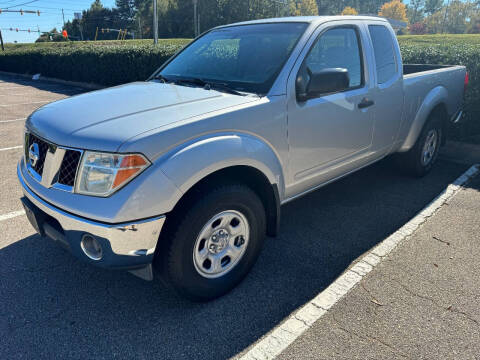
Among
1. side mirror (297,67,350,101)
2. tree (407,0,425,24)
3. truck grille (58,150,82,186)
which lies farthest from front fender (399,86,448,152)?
tree (407,0,425,24)

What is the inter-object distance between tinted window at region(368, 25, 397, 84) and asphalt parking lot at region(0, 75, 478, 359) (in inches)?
55.0

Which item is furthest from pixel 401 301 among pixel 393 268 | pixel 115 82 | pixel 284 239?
pixel 115 82

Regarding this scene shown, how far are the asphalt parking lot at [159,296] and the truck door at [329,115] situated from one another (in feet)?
2.00

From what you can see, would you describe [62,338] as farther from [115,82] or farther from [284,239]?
[115,82]

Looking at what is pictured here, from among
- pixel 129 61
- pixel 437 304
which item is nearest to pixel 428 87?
pixel 437 304

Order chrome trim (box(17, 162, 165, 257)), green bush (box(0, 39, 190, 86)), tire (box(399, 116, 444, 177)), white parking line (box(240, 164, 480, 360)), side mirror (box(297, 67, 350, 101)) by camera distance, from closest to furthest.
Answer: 1. chrome trim (box(17, 162, 165, 257))
2. white parking line (box(240, 164, 480, 360))
3. side mirror (box(297, 67, 350, 101))
4. tire (box(399, 116, 444, 177))
5. green bush (box(0, 39, 190, 86))

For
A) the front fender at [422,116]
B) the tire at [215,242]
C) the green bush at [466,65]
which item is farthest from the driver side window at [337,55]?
the green bush at [466,65]

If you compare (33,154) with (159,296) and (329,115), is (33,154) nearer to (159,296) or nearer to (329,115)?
(159,296)

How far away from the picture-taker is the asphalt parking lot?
7.63 feet

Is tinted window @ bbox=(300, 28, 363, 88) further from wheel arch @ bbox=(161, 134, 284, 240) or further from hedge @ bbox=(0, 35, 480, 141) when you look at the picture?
hedge @ bbox=(0, 35, 480, 141)

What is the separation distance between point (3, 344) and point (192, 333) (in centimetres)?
111

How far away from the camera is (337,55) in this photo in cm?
347

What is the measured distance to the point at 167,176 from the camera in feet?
7.07

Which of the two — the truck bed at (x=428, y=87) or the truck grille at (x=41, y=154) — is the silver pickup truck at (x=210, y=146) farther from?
Answer: the truck bed at (x=428, y=87)
